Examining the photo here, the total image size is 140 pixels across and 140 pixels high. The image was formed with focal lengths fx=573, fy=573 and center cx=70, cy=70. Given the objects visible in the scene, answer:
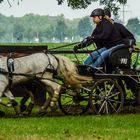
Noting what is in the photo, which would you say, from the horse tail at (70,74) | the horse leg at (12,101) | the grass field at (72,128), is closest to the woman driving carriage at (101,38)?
the horse tail at (70,74)

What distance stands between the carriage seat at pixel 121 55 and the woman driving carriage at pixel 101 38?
83 millimetres

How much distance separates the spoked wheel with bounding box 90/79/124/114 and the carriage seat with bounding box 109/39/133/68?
391 millimetres

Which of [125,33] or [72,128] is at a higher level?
[125,33]

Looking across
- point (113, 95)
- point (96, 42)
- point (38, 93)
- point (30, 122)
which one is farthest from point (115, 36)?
point (30, 122)

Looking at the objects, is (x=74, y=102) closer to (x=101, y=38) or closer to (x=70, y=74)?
(x=70, y=74)

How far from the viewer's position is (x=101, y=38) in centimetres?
1143

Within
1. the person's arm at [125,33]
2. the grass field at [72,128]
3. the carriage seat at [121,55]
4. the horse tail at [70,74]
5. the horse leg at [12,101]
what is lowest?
the grass field at [72,128]

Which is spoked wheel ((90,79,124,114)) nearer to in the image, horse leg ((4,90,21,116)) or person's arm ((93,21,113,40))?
person's arm ((93,21,113,40))

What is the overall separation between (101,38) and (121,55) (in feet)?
1.73

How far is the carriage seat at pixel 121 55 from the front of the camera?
1141 centimetres

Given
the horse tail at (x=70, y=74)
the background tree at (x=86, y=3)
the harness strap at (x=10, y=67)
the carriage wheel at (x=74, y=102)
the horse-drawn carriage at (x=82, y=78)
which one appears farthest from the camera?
the background tree at (x=86, y=3)

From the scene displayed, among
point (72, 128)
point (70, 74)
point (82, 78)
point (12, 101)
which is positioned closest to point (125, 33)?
point (82, 78)

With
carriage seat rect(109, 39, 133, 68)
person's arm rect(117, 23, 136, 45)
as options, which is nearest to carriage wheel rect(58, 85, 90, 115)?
carriage seat rect(109, 39, 133, 68)

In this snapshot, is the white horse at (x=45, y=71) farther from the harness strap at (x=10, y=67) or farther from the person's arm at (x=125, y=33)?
the person's arm at (x=125, y=33)
